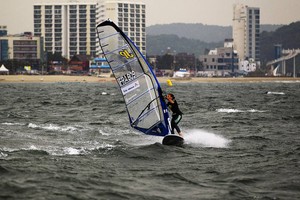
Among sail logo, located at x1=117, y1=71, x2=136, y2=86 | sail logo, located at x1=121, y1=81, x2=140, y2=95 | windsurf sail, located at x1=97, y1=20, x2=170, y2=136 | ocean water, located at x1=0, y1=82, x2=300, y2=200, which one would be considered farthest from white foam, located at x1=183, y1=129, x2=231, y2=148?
sail logo, located at x1=117, y1=71, x2=136, y2=86

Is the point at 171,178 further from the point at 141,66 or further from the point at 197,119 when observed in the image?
the point at 197,119

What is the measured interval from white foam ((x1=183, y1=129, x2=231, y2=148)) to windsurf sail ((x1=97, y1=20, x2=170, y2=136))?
1347 mm

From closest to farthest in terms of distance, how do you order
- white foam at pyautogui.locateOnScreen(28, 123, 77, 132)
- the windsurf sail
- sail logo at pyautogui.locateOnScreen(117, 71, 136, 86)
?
the windsurf sail, sail logo at pyautogui.locateOnScreen(117, 71, 136, 86), white foam at pyautogui.locateOnScreen(28, 123, 77, 132)

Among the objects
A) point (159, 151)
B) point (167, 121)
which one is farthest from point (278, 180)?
point (167, 121)

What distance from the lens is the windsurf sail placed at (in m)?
22.0

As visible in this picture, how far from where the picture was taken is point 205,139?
2484cm

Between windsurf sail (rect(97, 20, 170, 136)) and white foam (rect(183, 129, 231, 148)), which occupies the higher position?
windsurf sail (rect(97, 20, 170, 136))

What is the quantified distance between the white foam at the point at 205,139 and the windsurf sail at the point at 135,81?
1347mm

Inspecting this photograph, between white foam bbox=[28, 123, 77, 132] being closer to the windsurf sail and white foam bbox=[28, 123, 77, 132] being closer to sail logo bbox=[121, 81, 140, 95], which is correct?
the windsurf sail

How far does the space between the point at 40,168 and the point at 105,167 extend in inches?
63.6

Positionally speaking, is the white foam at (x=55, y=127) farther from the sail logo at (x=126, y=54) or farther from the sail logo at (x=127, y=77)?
the sail logo at (x=126, y=54)

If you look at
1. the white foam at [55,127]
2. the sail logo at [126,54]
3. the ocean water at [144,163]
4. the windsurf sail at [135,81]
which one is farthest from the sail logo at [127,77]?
the white foam at [55,127]

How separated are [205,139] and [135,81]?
146 inches

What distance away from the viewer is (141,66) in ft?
73.9
